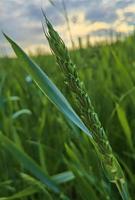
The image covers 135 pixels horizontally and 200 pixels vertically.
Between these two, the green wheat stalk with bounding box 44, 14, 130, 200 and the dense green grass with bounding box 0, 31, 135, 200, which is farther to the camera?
the dense green grass with bounding box 0, 31, 135, 200

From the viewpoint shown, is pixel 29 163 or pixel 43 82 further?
pixel 29 163

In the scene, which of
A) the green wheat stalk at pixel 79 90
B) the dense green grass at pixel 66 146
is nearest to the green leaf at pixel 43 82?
the green wheat stalk at pixel 79 90

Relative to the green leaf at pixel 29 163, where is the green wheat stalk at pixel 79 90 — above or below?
above

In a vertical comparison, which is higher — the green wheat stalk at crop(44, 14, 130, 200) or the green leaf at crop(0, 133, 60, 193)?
the green wheat stalk at crop(44, 14, 130, 200)

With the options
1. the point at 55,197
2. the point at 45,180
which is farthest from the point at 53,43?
the point at 55,197

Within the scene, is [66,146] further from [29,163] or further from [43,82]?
[43,82]

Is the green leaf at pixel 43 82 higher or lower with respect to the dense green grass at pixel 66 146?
higher

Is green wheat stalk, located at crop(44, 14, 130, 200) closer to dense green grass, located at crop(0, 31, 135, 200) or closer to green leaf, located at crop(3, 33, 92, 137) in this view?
green leaf, located at crop(3, 33, 92, 137)

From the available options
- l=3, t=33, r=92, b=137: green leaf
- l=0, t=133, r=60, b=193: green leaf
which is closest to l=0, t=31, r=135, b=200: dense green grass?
l=0, t=133, r=60, b=193: green leaf

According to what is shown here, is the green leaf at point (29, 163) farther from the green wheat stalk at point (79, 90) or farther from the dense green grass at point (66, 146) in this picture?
the green wheat stalk at point (79, 90)

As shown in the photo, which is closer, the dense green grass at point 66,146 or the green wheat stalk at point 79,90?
the green wheat stalk at point 79,90

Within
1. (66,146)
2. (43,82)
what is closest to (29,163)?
(66,146)

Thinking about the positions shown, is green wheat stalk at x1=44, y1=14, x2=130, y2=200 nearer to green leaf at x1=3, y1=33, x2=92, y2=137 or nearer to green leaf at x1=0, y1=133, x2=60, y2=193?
green leaf at x1=3, y1=33, x2=92, y2=137

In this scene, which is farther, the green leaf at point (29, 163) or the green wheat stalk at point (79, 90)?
the green leaf at point (29, 163)
